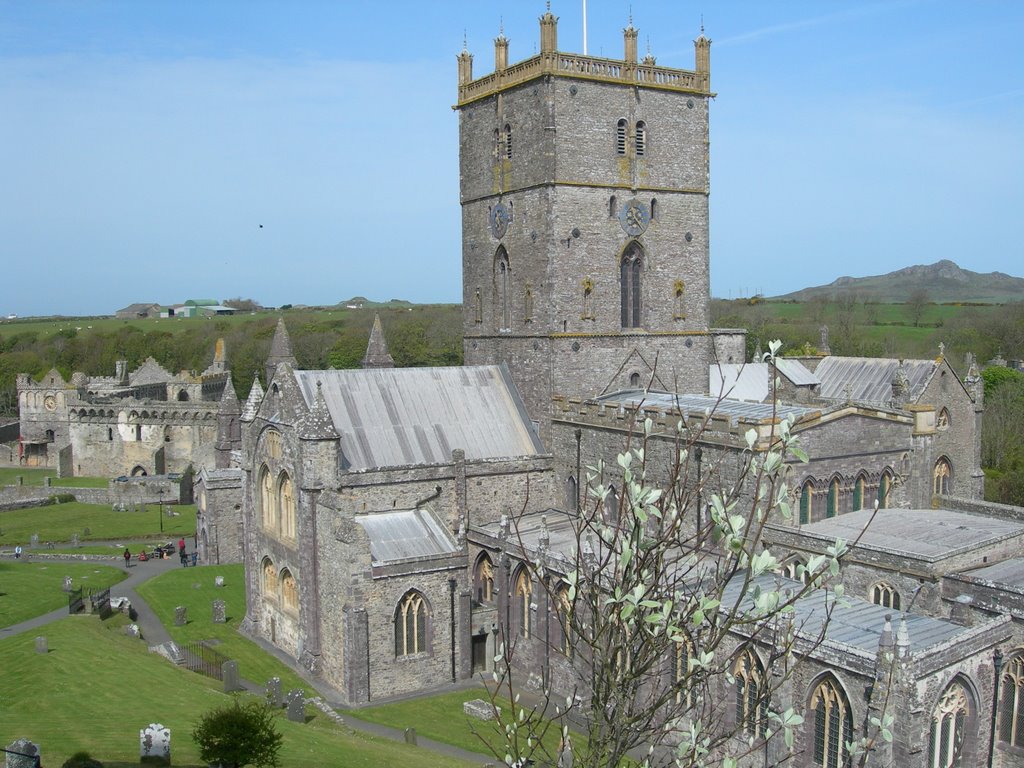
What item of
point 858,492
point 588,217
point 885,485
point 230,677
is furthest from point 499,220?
point 230,677

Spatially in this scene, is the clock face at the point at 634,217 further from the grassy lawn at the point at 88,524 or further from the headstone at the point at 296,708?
the grassy lawn at the point at 88,524

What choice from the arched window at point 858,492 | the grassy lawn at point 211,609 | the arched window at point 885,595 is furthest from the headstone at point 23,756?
the arched window at point 858,492

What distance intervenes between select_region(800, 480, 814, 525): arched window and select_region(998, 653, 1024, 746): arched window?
6.55 m

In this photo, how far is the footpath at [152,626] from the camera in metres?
23.0

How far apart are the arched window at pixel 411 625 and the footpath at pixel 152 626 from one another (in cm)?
248

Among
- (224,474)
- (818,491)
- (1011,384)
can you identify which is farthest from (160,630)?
(1011,384)

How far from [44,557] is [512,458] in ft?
90.0

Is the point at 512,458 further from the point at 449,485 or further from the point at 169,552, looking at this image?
the point at 169,552

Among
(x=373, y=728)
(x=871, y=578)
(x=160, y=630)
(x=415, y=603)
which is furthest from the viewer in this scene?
(x=160, y=630)

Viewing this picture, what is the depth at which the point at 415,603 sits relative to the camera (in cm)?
2688

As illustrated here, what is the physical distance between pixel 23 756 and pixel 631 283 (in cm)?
2229

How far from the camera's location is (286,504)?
29312 millimetres

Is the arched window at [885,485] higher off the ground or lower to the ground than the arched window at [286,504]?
higher

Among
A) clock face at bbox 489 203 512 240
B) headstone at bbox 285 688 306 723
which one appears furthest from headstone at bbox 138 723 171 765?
clock face at bbox 489 203 512 240
